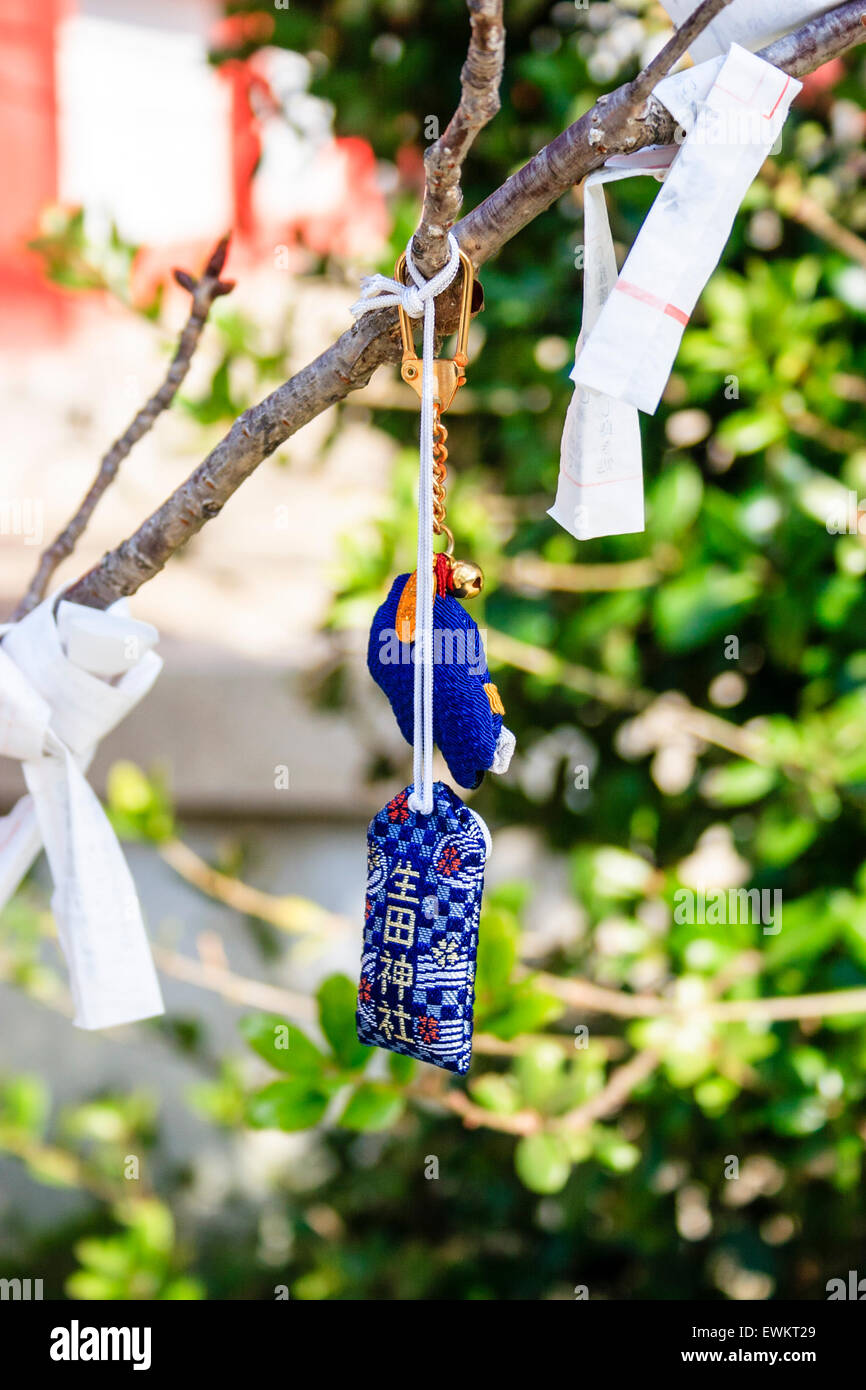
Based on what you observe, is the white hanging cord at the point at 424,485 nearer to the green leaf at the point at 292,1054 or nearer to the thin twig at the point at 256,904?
the green leaf at the point at 292,1054

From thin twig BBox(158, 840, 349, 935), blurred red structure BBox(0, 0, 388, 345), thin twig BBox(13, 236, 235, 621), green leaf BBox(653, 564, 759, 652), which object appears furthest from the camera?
blurred red structure BBox(0, 0, 388, 345)

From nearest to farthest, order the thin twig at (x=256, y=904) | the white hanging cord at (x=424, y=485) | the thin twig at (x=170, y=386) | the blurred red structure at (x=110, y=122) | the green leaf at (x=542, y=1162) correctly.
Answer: the white hanging cord at (x=424, y=485), the thin twig at (x=170, y=386), the green leaf at (x=542, y=1162), the thin twig at (x=256, y=904), the blurred red structure at (x=110, y=122)

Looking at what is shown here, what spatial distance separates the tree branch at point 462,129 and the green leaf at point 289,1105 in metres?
0.49

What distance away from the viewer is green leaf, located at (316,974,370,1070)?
71cm

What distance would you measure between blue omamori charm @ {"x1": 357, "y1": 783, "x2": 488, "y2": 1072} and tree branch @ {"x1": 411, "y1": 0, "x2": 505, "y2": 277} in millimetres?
245

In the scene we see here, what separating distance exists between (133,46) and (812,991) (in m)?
2.50

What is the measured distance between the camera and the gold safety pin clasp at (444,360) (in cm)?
49

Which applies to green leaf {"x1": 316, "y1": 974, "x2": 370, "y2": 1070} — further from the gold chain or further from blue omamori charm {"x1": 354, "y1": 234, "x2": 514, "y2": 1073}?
the gold chain

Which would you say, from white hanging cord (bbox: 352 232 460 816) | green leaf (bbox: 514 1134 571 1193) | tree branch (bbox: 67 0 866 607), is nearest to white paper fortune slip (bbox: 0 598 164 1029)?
tree branch (bbox: 67 0 866 607)

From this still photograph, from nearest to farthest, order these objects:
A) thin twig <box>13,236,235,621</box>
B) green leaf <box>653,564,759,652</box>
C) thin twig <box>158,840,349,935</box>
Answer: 1. thin twig <box>13,236,235,621</box>
2. green leaf <box>653,564,759,652</box>
3. thin twig <box>158,840,349,935</box>

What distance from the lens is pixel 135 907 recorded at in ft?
2.01

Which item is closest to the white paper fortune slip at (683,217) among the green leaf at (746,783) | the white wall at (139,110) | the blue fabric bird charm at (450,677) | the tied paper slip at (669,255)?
the tied paper slip at (669,255)

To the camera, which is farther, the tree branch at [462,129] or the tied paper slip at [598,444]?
the tied paper slip at [598,444]

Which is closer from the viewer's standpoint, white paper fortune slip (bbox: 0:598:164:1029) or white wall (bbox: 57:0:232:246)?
white paper fortune slip (bbox: 0:598:164:1029)
